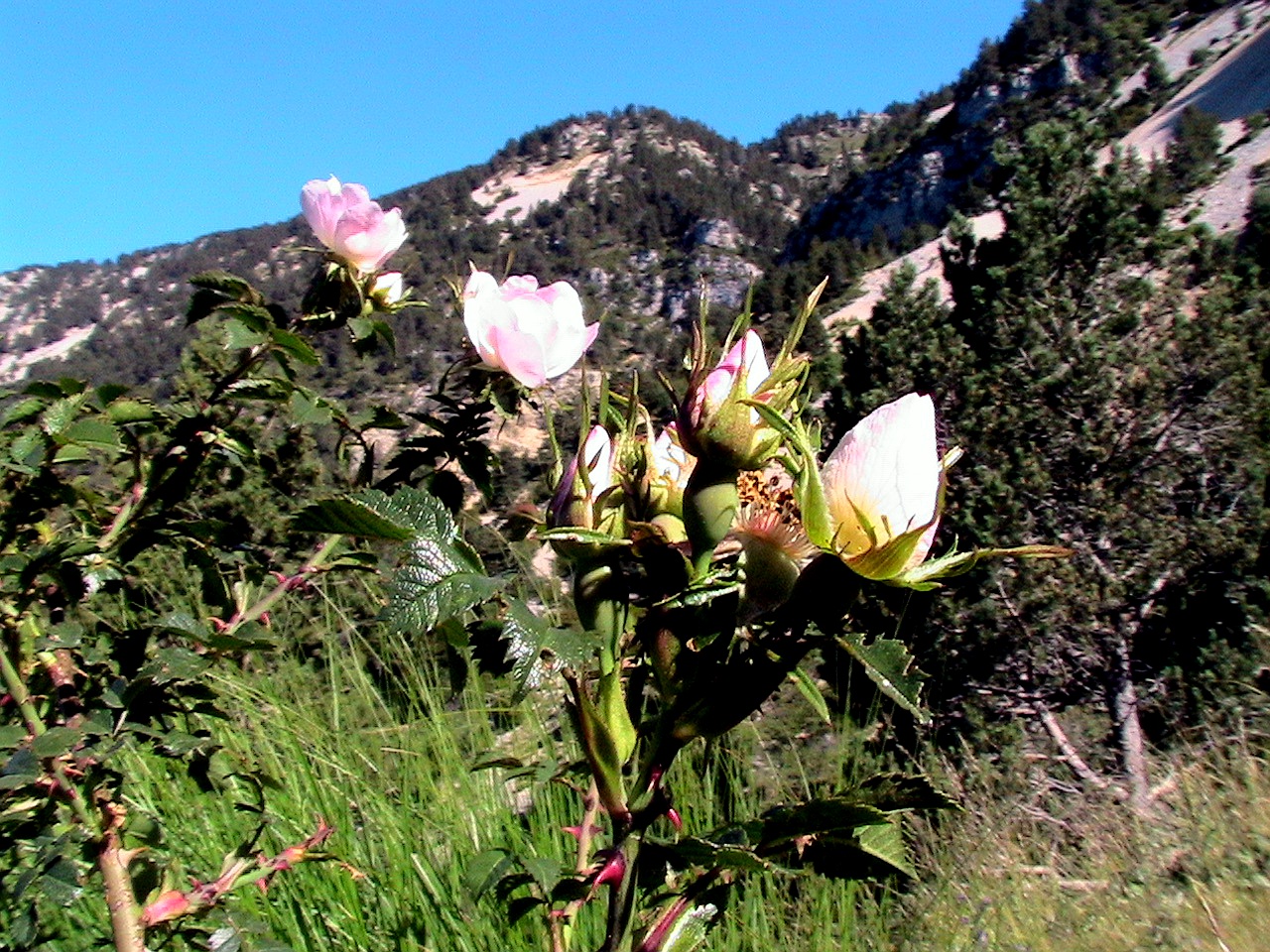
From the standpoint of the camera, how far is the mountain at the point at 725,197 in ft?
104

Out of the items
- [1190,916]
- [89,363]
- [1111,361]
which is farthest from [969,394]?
[89,363]

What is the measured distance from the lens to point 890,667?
49 cm

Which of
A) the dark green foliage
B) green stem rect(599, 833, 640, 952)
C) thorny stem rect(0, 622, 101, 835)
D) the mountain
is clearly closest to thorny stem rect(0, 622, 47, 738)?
thorny stem rect(0, 622, 101, 835)

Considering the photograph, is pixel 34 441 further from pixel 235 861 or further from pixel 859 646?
pixel 859 646

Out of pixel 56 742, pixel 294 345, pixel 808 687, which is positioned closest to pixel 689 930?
pixel 808 687

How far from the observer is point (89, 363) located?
47719 millimetres

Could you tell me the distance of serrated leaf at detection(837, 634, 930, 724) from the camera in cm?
47

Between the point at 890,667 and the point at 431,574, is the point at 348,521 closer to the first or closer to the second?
the point at 431,574

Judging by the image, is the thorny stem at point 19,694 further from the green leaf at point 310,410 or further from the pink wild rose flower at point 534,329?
the pink wild rose flower at point 534,329

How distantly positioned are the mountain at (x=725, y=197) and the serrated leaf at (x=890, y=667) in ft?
35.4

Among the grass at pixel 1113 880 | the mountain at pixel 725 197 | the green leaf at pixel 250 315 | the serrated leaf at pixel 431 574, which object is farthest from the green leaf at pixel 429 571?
the mountain at pixel 725 197

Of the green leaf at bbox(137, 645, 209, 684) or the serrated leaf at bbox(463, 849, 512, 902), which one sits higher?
the green leaf at bbox(137, 645, 209, 684)

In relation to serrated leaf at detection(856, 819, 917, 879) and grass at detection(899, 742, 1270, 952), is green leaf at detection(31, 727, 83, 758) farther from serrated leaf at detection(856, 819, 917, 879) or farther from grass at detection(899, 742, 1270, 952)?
grass at detection(899, 742, 1270, 952)

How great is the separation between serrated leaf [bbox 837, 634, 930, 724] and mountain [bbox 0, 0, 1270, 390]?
10792 millimetres
